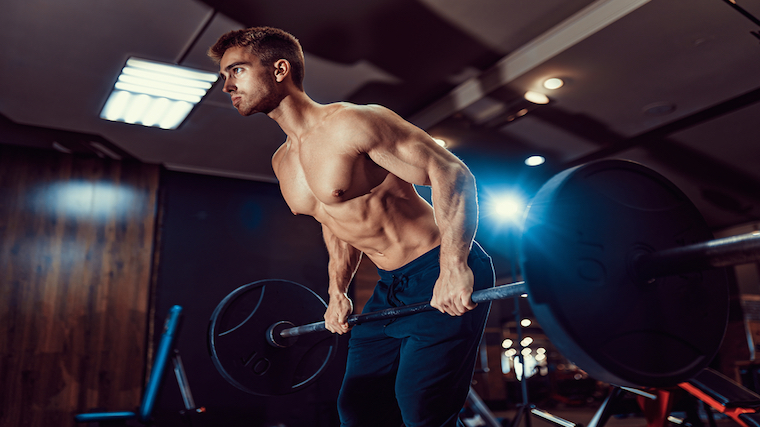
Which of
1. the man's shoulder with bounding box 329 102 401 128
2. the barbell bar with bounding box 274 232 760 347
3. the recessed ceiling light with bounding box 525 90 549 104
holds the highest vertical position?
the recessed ceiling light with bounding box 525 90 549 104

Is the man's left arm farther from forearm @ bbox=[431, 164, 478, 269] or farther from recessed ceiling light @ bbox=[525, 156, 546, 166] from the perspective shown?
recessed ceiling light @ bbox=[525, 156, 546, 166]

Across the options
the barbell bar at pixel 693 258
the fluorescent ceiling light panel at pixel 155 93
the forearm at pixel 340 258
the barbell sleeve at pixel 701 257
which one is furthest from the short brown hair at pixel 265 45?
the fluorescent ceiling light panel at pixel 155 93

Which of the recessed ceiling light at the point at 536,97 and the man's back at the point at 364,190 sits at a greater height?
the recessed ceiling light at the point at 536,97

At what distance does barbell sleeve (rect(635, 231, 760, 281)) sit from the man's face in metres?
1.33

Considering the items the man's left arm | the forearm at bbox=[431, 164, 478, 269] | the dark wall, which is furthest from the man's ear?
the dark wall

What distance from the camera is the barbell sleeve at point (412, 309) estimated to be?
4.04ft

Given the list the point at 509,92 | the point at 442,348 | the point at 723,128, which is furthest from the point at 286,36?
the point at 723,128

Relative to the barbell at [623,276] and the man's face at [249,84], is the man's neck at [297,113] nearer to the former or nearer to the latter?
the man's face at [249,84]

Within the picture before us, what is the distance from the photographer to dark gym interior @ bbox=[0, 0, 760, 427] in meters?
3.04

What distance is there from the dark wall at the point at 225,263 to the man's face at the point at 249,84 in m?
3.13

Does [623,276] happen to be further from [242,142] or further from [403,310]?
[242,142]

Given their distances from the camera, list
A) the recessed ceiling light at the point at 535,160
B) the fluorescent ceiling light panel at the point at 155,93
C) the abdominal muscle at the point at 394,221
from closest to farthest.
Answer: the abdominal muscle at the point at 394,221 < the fluorescent ceiling light panel at the point at 155,93 < the recessed ceiling light at the point at 535,160

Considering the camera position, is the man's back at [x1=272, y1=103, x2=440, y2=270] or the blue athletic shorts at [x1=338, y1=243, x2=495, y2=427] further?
the man's back at [x1=272, y1=103, x2=440, y2=270]

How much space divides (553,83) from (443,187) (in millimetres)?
2395
